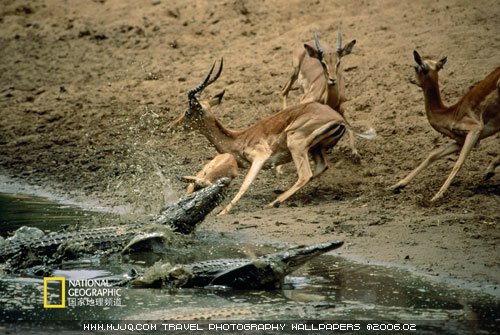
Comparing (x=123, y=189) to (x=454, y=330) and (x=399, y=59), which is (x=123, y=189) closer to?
(x=399, y=59)

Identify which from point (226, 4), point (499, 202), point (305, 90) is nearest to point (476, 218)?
point (499, 202)

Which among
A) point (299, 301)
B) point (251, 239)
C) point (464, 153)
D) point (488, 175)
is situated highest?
point (464, 153)

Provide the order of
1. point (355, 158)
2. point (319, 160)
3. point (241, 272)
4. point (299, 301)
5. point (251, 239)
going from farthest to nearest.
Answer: point (355, 158) < point (319, 160) < point (251, 239) < point (241, 272) < point (299, 301)

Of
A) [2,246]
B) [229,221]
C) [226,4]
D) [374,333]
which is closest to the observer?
[374,333]

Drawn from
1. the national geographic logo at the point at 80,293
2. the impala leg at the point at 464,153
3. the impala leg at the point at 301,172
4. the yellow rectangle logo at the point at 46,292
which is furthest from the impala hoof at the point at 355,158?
the yellow rectangle logo at the point at 46,292

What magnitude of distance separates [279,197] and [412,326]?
4.61 metres

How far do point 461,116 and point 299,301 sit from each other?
4260 millimetres

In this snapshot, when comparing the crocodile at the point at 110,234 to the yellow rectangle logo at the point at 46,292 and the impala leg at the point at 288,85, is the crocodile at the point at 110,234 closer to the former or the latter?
the yellow rectangle logo at the point at 46,292

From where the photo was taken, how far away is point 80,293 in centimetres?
775

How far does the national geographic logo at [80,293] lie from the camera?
7473 millimetres

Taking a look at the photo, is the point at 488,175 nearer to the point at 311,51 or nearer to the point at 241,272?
the point at 311,51

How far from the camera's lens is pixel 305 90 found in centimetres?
1330

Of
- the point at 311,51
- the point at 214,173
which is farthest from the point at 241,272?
the point at 311,51

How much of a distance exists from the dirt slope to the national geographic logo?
2.28m
